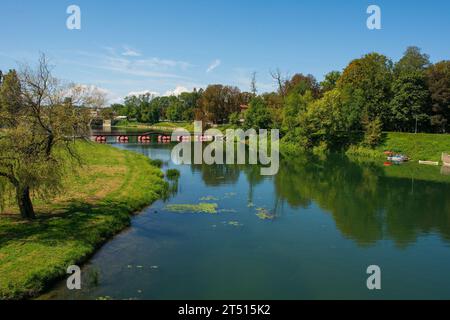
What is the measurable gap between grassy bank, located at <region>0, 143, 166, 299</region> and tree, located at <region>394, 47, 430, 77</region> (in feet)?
182

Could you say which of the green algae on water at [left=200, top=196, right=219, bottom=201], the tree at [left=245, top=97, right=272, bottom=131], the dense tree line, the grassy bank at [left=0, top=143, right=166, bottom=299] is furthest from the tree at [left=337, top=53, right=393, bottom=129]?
the grassy bank at [left=0, top=143, right=166, bottom=299]

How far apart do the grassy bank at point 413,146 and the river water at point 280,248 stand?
2275 centimetres

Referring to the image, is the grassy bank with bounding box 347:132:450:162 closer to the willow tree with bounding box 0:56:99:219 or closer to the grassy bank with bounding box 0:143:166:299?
the grassy bank with bounding box 0:143:166:299

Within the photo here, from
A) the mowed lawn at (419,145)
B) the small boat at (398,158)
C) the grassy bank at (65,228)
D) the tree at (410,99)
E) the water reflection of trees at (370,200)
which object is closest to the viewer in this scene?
the grassy bank at (65,228)

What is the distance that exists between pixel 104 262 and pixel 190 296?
16.2 feet

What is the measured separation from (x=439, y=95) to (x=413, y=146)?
31.1 ft

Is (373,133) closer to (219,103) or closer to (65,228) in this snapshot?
(65,228)

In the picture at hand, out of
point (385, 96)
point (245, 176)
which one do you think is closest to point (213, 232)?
point (245, 176)

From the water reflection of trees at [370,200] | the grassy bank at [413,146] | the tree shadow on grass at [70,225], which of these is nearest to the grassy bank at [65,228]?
the tree shadow on grass at [70,225]

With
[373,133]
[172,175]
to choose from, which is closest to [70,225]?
[172,175]

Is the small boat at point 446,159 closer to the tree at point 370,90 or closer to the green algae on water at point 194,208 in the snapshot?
the tree at point 370,90

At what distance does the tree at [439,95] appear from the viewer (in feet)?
201
